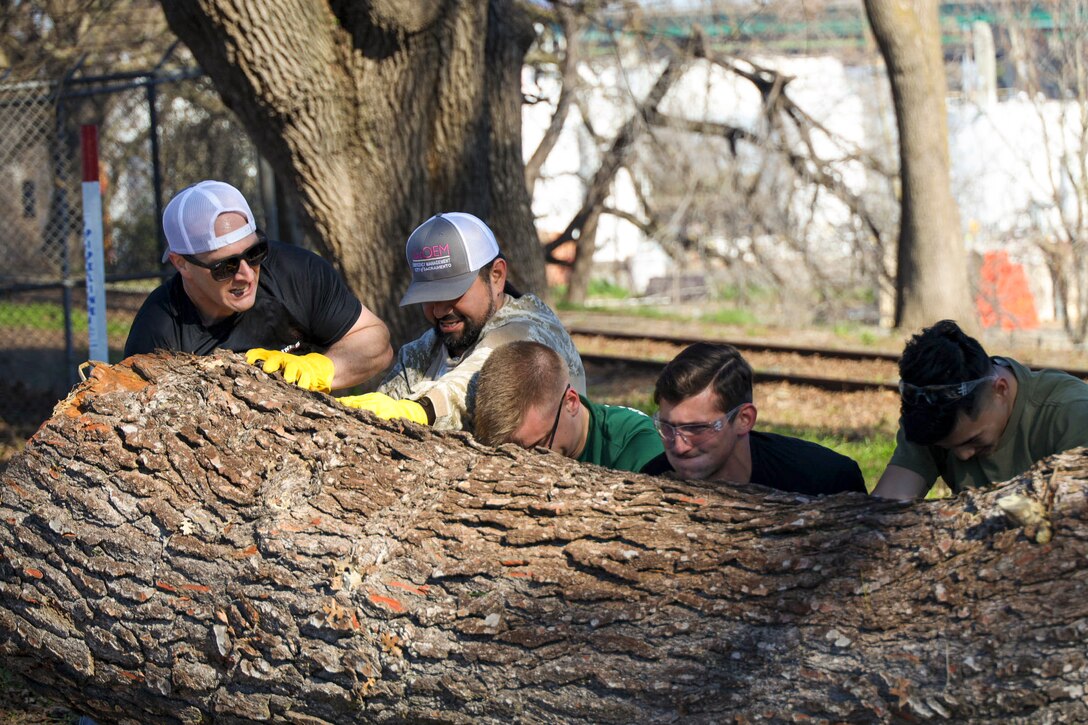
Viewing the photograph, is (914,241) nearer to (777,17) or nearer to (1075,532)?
(777,17)

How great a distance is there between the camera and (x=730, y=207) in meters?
16.1

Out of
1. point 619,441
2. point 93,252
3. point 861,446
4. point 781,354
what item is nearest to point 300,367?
point 619,441

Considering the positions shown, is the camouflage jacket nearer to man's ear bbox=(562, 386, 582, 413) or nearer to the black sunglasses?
man's ear bbox=(562, 386, 582, 413)

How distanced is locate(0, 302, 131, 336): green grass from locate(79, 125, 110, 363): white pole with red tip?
582 centimetres

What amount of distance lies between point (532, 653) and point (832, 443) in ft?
15.7

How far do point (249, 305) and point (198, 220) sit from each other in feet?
1.11

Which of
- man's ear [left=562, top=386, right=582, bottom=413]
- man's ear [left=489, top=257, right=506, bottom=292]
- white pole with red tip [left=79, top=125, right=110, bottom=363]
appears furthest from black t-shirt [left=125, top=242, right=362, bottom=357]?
white pole with red tip [left=79, top=125, right=110, bottom=363]

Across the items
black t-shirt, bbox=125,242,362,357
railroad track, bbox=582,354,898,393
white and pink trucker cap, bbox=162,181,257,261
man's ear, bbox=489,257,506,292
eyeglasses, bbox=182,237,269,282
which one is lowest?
railroad track, bbox=582,354,898,393

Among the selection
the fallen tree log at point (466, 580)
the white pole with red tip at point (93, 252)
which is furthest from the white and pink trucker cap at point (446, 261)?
the white pole with red tip at point (93, 252)

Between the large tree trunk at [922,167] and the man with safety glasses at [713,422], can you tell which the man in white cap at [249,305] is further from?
the large tree trunk at [922,167]

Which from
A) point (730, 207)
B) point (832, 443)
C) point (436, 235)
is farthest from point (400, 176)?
point (730, 207)

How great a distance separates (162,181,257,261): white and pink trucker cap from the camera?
3.76 meters

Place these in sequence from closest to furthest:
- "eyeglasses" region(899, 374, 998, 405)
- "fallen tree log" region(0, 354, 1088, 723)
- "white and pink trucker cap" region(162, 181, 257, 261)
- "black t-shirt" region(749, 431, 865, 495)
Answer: "fallen tree log" region(0, 354, 1088, 723), "eyeglasses" region(899, 374, 998, 405), "black t-shirt" region(749, 431, 865, 495), "white and pink trucker cap" region(162, 181, 257, 261)

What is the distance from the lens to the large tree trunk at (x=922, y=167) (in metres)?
12.4
